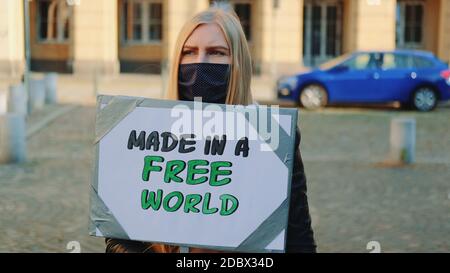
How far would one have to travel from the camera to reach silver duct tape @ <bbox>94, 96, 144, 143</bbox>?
109 inches

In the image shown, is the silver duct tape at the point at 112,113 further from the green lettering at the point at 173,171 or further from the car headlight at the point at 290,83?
the car headlight at the point at 290,83

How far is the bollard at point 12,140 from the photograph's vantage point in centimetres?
1105

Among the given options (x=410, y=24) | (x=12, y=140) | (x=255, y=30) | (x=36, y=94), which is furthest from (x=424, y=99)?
(x=410, y=24)

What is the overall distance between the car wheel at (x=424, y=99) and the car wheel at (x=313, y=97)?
7.44 feet

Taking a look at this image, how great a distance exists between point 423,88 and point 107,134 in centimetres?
1831

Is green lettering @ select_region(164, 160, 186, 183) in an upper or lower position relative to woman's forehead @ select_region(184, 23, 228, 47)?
lower

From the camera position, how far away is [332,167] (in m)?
11.0

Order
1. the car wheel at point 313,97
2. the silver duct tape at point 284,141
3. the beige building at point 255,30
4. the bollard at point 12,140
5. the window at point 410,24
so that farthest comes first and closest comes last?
the window at point 410,24 < the beige building at point 255,30 < the car wheel at point 313,97 < the bollard at point 12,140 < the silver duct tape at point 284,141

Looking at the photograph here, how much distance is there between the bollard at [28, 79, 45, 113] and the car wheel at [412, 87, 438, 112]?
920cm

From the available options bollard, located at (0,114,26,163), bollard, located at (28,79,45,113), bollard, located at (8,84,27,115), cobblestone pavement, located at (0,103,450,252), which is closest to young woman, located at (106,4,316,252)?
cobblestone pavement, located at (0,103,450,252)

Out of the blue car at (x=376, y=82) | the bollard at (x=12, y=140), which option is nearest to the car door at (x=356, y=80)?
the blue car at (x=376, y=82)

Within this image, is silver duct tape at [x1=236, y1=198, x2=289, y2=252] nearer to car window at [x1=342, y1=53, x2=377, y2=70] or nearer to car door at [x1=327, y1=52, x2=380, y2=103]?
car door at [x1=327, y1=52, x2=380, y2=103]

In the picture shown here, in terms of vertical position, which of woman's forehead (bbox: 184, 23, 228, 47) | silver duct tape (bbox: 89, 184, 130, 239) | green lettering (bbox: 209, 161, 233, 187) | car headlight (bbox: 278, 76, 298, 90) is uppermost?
woman's forehead (bbox: 184, 23, 228, 47)
